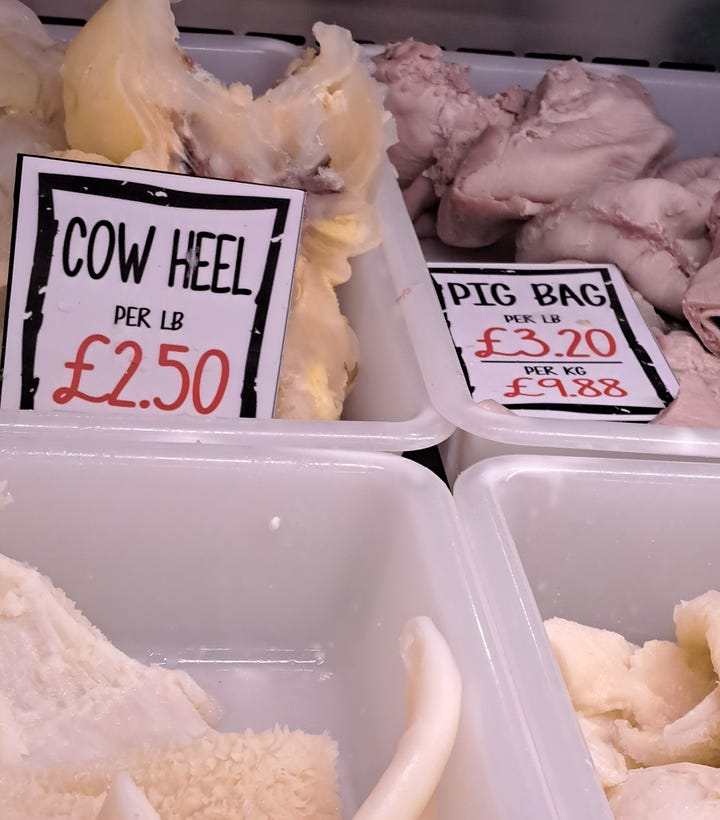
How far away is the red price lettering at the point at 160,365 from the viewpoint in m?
1.12

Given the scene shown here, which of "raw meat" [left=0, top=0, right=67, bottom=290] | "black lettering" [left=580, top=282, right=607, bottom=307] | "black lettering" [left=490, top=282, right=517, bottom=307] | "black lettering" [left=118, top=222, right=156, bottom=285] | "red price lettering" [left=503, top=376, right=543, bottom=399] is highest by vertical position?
"raw meat" [left=0, top=0, right=67, bottom=290]

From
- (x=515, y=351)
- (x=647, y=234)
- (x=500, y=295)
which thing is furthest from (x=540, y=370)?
(x=647, y=234)

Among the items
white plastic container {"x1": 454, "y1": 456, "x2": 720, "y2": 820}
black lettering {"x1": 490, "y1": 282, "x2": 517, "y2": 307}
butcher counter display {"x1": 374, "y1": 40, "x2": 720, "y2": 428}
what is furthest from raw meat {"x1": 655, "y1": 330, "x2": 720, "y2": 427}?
black lettering {"x1": 490, "y1": 282, "x2": 517, "y2": 307}

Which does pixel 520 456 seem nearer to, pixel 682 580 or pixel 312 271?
pixel 682 580

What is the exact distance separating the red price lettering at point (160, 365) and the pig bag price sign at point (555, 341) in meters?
0.32

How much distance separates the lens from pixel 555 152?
158cm

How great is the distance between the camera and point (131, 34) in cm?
112

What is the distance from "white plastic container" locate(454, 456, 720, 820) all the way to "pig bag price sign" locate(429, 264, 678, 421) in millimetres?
145

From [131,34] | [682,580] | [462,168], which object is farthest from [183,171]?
[682,580]

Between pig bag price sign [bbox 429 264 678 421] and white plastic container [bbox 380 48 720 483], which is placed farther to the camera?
pig bag price sign [bbox 429 264 678 421]

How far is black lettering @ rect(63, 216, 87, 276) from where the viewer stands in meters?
1.07

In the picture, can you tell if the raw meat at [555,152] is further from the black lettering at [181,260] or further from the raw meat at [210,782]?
the raw meat at [210,782]

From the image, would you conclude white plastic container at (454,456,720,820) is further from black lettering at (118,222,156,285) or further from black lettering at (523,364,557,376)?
black lettering at (118,222,156,285)

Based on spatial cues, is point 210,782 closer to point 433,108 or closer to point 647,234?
point 647,234
